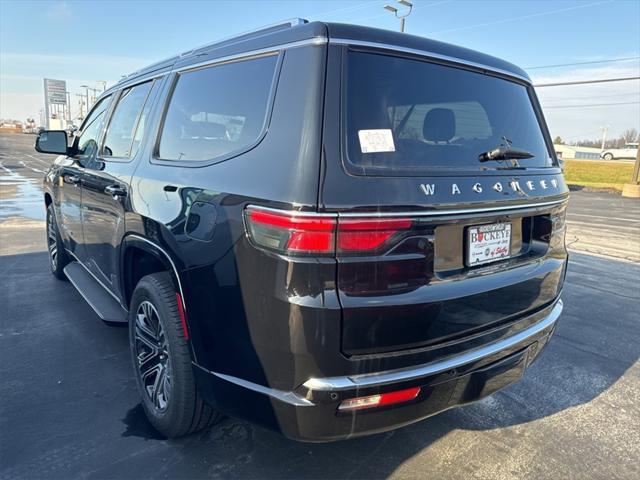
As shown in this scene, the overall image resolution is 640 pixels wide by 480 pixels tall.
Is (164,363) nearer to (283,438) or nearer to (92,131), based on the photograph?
(283,438)

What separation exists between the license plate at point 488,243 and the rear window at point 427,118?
29 cm

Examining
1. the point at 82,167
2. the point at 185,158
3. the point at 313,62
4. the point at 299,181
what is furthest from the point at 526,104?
the point at 82,167

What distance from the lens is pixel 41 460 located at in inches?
94.3

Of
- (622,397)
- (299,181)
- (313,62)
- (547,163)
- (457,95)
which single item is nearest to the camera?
(299,181)

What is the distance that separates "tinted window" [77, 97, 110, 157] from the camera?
13.2 ft

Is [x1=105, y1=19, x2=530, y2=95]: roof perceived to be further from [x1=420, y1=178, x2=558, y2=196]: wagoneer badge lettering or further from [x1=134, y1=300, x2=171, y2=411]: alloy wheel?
[x1=134, y1=300, x2=171, y2=411]: alloy wheel

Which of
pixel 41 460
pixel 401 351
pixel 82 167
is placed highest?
pixel 82 167

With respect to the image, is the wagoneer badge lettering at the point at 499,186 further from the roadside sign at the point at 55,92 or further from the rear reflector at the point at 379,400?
the roadside sign at the point at 55,92

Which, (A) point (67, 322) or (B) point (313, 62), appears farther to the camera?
(A) point (67, 322)

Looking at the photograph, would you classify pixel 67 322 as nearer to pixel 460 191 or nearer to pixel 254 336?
pixel 254 336

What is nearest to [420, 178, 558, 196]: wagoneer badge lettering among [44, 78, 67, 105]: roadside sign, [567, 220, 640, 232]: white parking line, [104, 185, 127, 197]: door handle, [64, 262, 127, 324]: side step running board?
[104, 185, 127, 197]: door handle

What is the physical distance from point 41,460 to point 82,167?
239cm

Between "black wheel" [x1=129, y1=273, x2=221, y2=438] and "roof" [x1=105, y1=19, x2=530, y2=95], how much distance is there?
124 centimetres

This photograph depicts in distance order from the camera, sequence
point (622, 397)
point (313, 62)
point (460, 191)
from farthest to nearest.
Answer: point (622, 397) < point (460, 191) < point (313, 62)
